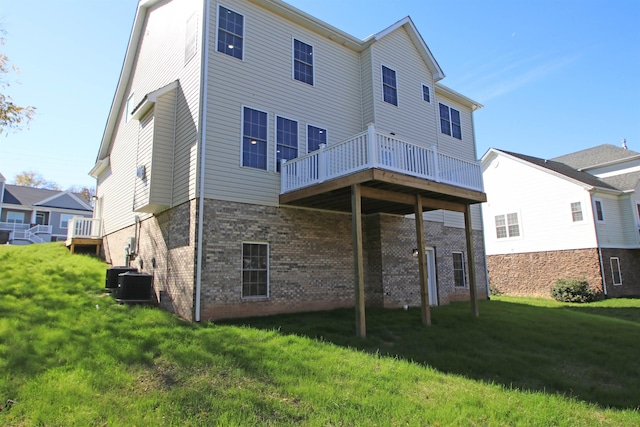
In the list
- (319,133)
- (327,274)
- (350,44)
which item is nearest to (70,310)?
(327,274)

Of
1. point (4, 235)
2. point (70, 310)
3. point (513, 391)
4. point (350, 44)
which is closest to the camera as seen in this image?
point (513, 391)

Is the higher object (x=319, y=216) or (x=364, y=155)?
(x=364, y=155)

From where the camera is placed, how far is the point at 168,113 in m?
11.4

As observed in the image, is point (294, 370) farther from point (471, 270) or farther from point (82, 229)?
point (82, 229)

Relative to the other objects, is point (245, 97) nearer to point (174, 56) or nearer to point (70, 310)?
point (174, 56)

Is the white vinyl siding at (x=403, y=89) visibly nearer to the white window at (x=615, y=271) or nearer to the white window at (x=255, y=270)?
the white window at (x=255, y=270)

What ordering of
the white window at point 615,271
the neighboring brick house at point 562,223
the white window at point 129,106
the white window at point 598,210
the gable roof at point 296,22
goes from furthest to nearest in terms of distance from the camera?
the white window at point 598,210
the neighboring brick house at point 562,223
the white window at point 615,271
the white window at point 129,106
the gable roof at point 296,22

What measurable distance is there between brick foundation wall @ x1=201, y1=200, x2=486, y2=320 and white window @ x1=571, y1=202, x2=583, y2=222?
11.1m

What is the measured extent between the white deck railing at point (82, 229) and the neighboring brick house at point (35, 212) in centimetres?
1719

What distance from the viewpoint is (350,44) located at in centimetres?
1368

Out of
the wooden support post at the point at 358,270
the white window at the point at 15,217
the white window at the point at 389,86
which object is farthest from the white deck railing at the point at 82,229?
the white window at the point at 15,217

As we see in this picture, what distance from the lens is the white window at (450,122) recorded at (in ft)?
55.1

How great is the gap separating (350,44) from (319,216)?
629 cm

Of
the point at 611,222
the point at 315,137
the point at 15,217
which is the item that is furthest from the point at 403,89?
the point at 15,217
